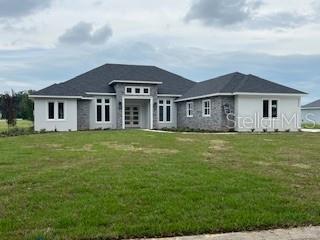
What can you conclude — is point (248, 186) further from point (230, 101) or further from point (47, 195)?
point (230, 101)

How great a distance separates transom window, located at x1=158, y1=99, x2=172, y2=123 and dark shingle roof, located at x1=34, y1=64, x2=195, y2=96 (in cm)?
89

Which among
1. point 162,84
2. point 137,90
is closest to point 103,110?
point 137,90

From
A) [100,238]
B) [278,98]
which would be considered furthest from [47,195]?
[278,98]

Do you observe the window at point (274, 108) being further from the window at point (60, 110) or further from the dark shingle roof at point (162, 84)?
the window at point (60, 110)

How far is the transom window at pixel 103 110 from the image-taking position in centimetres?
3522

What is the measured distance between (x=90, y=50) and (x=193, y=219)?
111 ft

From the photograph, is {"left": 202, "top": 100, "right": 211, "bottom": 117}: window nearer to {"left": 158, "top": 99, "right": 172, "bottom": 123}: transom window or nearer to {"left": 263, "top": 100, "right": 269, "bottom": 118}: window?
{"left": 263, "top": 100, "right": 269, "bottom": 118}: window

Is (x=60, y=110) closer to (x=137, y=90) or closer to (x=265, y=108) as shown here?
(x=137, y=90)

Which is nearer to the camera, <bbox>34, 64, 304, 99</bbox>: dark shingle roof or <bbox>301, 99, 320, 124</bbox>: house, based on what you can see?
<bbox>34, 64, 304, 99</bbox>: dark shingle roof

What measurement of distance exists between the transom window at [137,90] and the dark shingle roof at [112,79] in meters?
1.53

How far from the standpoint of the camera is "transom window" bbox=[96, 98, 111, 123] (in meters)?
35.2

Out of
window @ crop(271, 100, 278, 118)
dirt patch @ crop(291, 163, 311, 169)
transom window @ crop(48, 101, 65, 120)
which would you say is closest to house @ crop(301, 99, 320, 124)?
window @ crop(271, 100, 278, 118)

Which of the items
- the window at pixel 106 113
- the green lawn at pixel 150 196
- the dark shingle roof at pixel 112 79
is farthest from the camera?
the window at pixel 106 113

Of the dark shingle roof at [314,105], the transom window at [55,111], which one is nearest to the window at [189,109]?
the transom window at [55,111]
